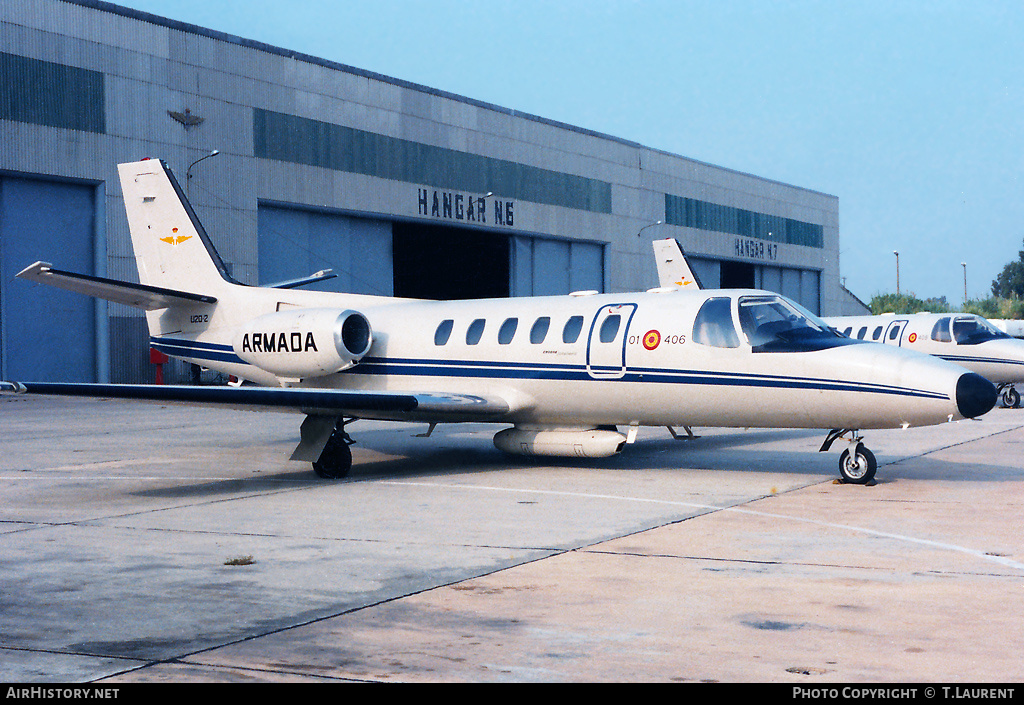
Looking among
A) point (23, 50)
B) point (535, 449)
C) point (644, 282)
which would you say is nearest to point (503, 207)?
point (644, 282)

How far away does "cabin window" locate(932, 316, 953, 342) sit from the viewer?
26828 millimetres

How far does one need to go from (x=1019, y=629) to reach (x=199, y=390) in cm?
933

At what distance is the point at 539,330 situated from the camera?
14.6 meters

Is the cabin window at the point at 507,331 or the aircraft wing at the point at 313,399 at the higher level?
the cabin window at the point at 507,331

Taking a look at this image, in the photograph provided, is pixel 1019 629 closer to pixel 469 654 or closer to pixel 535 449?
pixel 469 654

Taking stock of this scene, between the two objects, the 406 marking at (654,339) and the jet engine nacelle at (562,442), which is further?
the jet engine nacelle at (562,442)

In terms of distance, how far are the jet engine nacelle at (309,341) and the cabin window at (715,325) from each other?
505cm

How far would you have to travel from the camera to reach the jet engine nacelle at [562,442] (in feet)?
45.4

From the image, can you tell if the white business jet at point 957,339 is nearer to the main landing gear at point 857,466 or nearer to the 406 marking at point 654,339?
the 406 marking at point 654,339

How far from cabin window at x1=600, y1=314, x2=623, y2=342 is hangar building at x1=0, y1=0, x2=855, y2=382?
87.7ft

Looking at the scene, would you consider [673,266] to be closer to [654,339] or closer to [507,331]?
[507,331]

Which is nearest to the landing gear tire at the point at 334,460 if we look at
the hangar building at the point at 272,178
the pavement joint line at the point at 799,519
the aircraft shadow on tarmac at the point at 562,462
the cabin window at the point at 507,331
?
the aircraft shadow on tarmac at the point at 562,462

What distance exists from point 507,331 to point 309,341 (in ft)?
9.37

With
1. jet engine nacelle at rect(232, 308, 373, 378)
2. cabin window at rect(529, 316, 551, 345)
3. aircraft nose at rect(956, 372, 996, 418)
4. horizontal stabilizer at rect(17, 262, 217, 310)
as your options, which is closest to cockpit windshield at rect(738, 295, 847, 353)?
aircraft nose at rect(956, 372, 996, 418)
